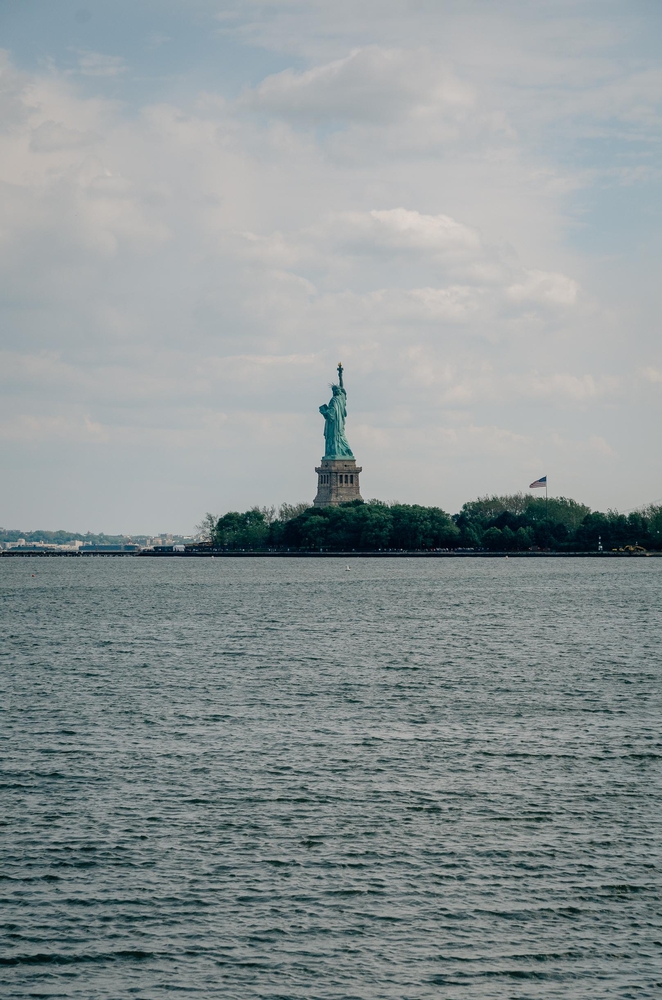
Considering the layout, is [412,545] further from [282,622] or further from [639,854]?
[639,854]

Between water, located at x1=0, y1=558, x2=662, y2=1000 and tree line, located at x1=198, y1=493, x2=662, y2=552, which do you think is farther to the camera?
tree line, located at x1=198, y1=493, x2=662, y2=552

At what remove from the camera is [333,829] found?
A: 20828mm

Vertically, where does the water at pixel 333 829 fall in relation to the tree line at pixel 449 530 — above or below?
below

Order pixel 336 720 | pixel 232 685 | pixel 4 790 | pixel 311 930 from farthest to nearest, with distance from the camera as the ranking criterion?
pixel 232 685 < pixel 336 720 < pixel 4 790 < pixel 311 930

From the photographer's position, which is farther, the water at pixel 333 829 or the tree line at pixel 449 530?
the tree line at pixel 449 530

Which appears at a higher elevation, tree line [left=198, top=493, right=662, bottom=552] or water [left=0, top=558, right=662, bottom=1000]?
tree line [left=198, top=493, right=662, bottom=552]

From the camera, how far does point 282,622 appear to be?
69.4 metres

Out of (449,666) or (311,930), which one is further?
(449,666)

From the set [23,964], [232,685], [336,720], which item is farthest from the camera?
[232,685]

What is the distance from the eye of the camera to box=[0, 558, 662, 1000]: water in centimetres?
1527

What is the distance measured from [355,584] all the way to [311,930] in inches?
3936

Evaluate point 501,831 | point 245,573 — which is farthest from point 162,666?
point 245,573

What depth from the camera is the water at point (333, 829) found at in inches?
601

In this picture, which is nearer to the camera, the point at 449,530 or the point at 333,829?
the point at 333,829
